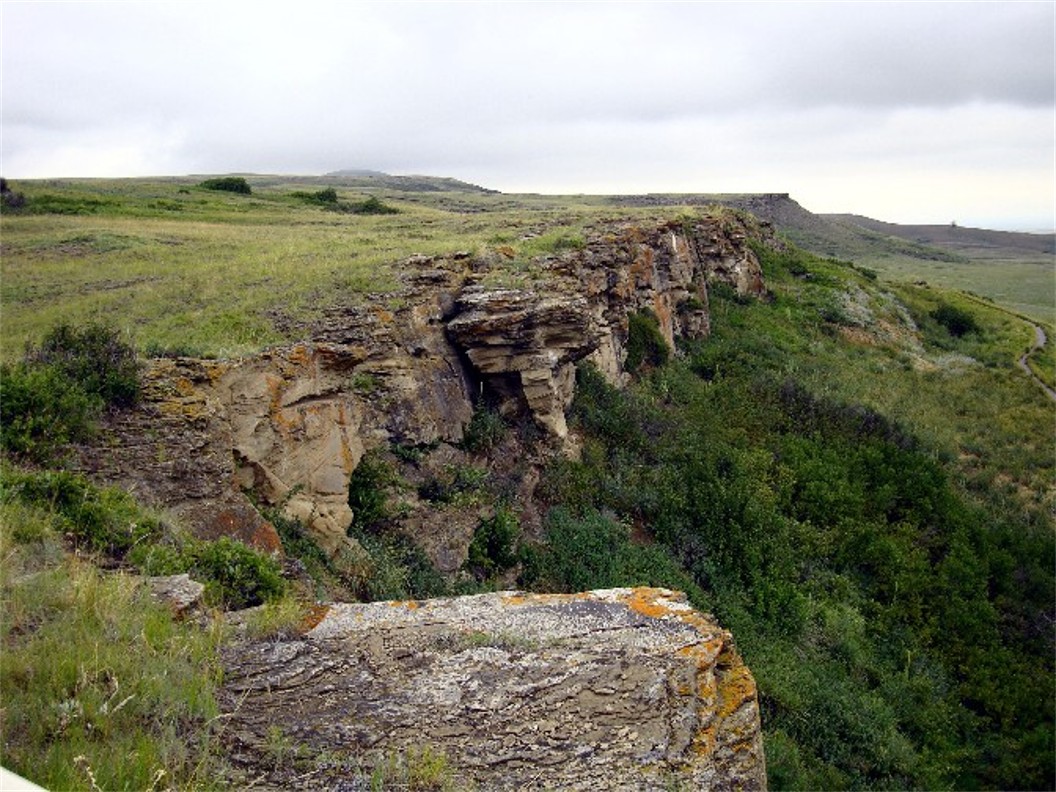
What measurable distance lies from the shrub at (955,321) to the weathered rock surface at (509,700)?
40.7 meters

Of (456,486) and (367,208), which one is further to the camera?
(367,208)

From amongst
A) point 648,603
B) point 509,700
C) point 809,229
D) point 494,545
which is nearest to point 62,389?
point 494,545

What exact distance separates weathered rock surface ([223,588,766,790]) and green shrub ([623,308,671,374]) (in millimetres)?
16717

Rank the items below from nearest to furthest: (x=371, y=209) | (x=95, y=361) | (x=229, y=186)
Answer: (x=95, y=361) < (x=371, y=209) < (x=229, y=186)

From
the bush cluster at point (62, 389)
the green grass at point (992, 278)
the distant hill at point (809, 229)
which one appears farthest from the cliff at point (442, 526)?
the distant hill at point (809, 229)

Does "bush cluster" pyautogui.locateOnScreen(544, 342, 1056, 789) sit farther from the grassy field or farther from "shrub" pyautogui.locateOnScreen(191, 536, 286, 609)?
"shrub" pyautogui.locateOnScreen(191, 536, 286, 609)

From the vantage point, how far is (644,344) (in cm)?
2195

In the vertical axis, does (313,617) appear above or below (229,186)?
below

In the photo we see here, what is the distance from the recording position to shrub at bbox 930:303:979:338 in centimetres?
3906

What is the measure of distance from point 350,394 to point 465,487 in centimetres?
257

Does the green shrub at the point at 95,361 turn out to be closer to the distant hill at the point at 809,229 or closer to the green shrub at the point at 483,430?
the green shrub at the point at 483,430

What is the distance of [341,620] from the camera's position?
4.91 m

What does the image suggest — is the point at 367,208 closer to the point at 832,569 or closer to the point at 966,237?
the point at 832,569

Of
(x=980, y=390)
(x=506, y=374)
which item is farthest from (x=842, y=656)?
(x=980, y=390)
